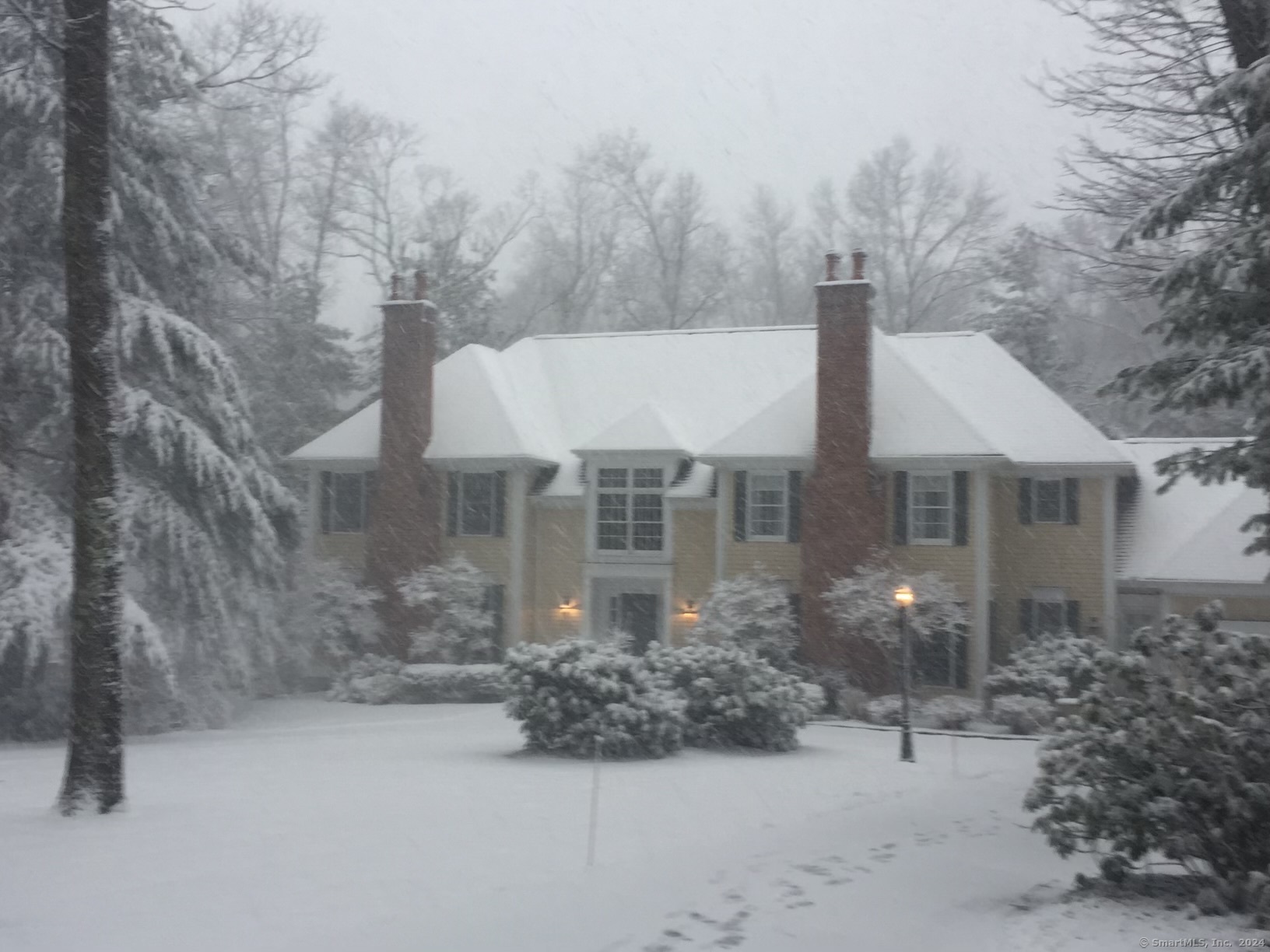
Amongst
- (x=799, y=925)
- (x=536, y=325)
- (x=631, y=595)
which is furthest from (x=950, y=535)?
(x=536, y=325)

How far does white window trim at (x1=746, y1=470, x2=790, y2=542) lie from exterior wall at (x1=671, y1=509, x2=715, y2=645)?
1143 mm

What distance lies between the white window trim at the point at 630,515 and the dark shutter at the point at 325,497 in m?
6.74


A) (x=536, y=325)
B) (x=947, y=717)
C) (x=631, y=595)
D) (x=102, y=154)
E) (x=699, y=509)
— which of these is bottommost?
(x=947, y=717)

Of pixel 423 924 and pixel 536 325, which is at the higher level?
pixel 536 325

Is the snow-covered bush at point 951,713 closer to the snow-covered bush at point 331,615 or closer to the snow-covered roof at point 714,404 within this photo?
the snow-covered roof at point 714,404

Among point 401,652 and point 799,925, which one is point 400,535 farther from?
point 799,925

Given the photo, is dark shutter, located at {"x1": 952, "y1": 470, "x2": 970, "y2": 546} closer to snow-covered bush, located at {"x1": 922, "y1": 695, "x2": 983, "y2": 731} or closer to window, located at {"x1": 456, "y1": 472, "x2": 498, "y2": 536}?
snow-covered bush, located at {"x1": 922, "y1": 695, "x2": 983, "y2": 731}

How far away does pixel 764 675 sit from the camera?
18.1 m

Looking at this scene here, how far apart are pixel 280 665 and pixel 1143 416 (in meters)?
29.2

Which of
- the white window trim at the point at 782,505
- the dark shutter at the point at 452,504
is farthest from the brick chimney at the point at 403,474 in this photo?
the white window trim at the point at 782,505

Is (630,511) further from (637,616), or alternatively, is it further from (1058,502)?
(1058,502)

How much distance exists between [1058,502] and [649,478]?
881 centimetres

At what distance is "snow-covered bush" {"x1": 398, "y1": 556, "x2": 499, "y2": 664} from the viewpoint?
27031 millimetres

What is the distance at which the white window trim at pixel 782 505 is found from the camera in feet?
85.6
